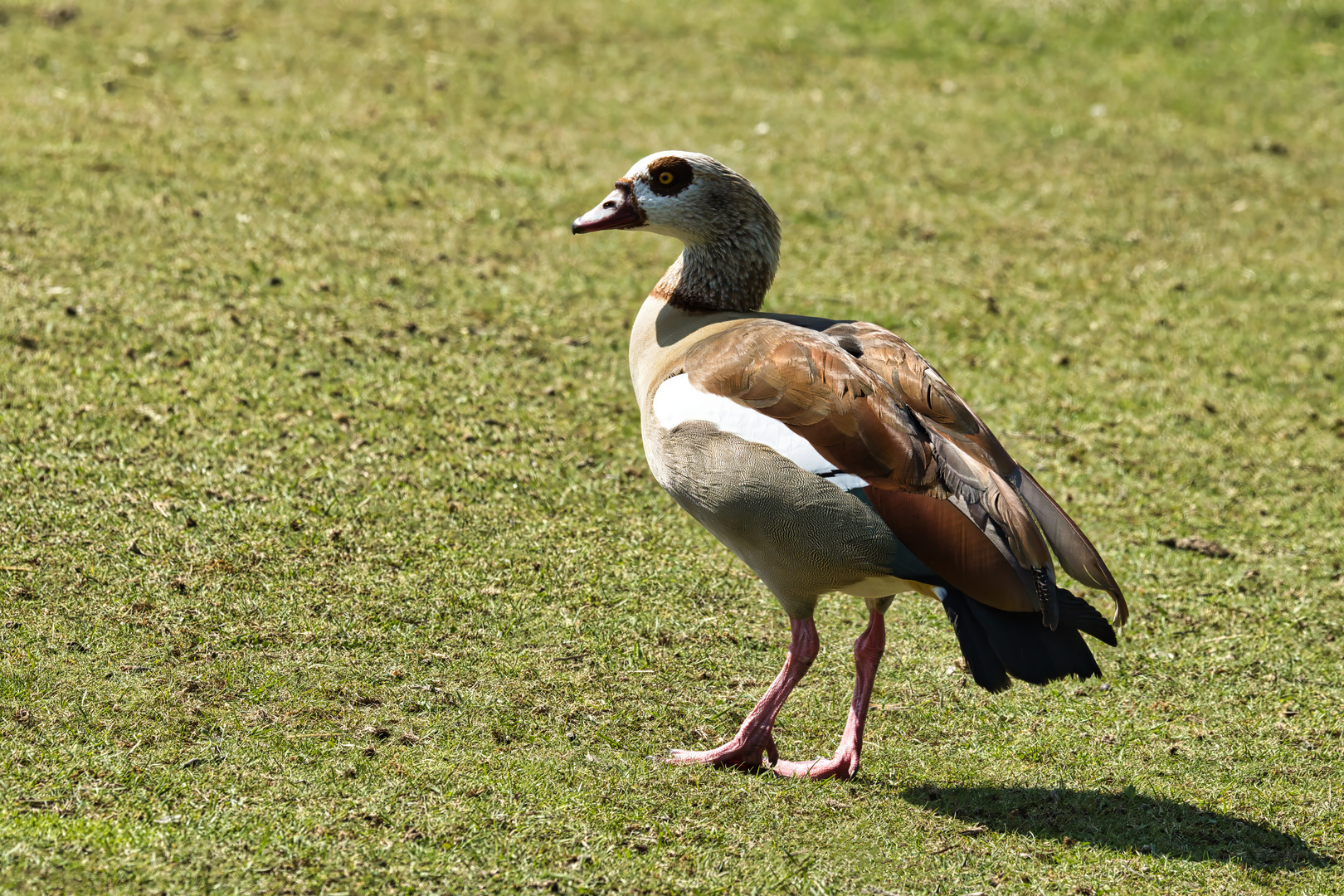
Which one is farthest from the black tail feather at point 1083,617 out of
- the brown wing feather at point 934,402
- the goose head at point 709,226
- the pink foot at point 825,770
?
the goose head at point 709,226

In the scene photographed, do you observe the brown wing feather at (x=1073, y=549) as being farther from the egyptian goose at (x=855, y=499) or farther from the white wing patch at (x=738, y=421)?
the white wing patch at (x=738, y=421)

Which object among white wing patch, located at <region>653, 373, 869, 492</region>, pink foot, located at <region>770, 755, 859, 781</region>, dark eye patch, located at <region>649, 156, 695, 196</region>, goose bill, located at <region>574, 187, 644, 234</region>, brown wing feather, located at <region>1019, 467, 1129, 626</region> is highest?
dark eye patch, located at <region>649, 156, 695, 196</region>

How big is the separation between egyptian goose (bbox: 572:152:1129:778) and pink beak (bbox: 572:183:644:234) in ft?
2.20

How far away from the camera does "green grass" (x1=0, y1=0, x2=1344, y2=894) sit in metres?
4.20

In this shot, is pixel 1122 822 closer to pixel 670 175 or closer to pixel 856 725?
pixel 856 725

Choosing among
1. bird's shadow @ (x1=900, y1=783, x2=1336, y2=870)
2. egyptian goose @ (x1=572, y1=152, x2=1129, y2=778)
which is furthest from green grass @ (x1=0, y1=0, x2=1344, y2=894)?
egyptian goose @ (x1=572, y1=152, x2=1129, y2=778)

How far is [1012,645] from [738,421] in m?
1.19

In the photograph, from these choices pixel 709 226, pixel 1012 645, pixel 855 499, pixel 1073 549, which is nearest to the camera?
pixel 1012 645

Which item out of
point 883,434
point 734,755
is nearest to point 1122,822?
point 734,755

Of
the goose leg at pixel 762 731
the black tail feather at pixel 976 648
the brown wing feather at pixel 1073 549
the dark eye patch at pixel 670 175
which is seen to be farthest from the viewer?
the dark eye patch at pixel 670 175

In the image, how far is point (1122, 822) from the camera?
4.48 metres

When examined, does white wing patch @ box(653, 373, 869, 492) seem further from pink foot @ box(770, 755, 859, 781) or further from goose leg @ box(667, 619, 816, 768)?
pink foot @ box(770, 755, 859, 781)

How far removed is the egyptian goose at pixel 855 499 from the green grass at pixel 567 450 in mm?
655

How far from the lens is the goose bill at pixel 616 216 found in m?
5.41
